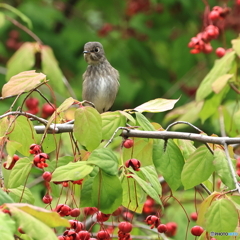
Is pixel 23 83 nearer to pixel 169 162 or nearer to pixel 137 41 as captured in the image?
pixel 169 162

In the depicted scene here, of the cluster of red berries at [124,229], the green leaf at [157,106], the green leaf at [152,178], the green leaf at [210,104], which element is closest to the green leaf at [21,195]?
the cluster of red berries at [124,229]

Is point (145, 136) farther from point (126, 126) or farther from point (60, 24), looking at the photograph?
point (60, 24)

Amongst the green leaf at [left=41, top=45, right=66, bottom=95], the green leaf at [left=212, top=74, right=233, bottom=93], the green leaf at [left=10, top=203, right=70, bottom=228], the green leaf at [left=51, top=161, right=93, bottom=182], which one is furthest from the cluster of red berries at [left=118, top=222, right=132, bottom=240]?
the green leaf at [left=41, top=45, right=66, bottom=95]

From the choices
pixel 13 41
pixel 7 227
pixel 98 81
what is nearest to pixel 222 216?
pixel 7 227

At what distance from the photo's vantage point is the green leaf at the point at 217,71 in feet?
11.3

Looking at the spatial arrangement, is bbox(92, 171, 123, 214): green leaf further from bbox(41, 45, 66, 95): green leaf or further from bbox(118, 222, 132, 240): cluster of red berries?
bbox(41, 45, 66, 95): green leaf

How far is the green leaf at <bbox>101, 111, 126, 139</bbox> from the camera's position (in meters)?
2.46

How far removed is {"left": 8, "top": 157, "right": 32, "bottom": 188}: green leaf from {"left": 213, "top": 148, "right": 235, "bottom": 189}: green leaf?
0.82 m

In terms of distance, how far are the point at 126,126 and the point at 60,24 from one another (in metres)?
5.29

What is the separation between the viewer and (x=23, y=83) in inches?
92.1

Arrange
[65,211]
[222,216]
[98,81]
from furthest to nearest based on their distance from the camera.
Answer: [98,81] < [65,211] < [222,216]

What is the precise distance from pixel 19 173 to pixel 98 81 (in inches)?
115

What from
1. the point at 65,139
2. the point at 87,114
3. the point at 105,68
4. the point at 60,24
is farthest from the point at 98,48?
the point at 87,114

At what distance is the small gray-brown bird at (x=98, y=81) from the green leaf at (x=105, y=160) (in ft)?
9.61
